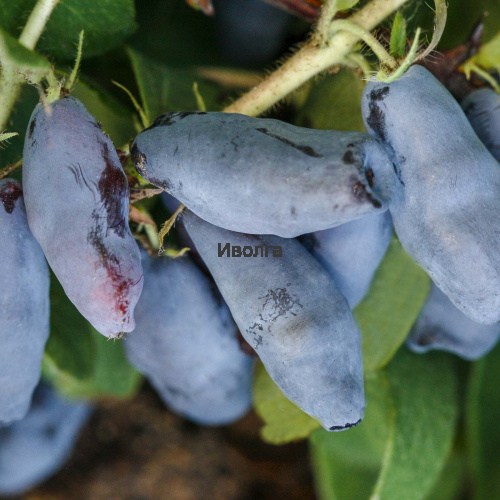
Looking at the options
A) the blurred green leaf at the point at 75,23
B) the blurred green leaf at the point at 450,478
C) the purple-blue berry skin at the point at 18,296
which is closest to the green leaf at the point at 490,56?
the blurred green leaf at the point at 75,23

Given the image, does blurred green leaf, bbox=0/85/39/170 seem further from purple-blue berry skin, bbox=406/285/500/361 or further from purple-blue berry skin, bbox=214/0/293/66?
purple-blue berry skin, bbox=406/285/500/361

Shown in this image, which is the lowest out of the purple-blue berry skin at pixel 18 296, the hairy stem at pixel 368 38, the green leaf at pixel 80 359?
the green leaf at pixel 80 359

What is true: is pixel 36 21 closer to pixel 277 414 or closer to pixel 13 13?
pixel 13 13

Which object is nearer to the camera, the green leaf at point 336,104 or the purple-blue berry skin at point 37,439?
the green leaf at point 336,104

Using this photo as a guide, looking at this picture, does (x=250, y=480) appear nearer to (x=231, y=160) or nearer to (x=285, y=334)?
(x=285, y=334)

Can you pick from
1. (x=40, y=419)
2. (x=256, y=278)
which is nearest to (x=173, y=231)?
(x=256, y=278)

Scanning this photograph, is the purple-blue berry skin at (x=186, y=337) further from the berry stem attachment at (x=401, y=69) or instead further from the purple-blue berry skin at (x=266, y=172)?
the berry stem attachment at (x=401, y=69)

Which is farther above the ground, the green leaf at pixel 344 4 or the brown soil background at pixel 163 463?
the green leaf at pixel 344 4
